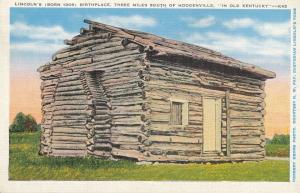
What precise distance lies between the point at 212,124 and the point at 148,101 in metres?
0.92

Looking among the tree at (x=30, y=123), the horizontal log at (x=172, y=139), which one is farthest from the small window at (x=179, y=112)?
the tree at (x=30, y=123)

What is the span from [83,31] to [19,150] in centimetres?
123

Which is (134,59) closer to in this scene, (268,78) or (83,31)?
(83,31)

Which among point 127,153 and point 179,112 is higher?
point 179,112

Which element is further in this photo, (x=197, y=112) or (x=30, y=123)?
(x=197, y=112)

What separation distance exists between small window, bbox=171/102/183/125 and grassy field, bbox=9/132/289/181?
457mm

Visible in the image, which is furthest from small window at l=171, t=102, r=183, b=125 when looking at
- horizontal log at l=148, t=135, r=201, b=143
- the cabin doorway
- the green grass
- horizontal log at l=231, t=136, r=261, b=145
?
the green grass

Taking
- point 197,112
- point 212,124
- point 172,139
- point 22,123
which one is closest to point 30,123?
point 22,123

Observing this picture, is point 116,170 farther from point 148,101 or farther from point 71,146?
point 71,146

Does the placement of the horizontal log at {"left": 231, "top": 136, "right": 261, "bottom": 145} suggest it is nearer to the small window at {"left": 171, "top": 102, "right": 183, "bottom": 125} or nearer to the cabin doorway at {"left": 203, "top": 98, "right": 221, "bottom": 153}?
the cabin doorway at {"left": 203, "top": 98, "right": 221, "bottom": 153}

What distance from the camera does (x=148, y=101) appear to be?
8414mm

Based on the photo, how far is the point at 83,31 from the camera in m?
8.42

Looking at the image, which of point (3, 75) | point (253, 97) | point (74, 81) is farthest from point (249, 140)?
point (3, 75)

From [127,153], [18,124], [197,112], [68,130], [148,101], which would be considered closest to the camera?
[18,124]
